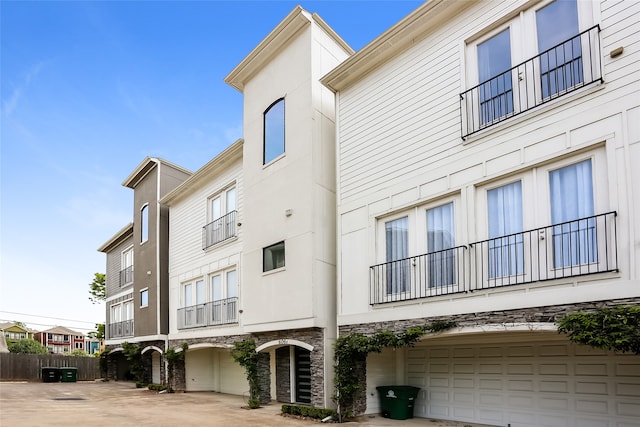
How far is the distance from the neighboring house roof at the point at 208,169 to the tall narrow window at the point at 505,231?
9393mm

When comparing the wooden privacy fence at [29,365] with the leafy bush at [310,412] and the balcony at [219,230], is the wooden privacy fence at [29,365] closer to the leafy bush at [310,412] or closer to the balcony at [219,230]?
the balcony at [219,230]

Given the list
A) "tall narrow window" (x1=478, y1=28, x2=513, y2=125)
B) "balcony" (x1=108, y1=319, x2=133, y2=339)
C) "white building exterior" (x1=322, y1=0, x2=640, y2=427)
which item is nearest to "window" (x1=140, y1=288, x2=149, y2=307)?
"balcony" (x1=108, y1=319, x2=133, y2=339)

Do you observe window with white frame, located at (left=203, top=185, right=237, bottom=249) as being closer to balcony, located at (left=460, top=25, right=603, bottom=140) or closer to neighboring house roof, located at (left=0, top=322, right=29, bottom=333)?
balcony, located at (left=460, top=25, right=603, bottom=140)

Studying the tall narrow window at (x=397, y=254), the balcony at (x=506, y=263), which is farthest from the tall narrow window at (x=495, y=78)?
the tall narrow window at (x=397, y=254)

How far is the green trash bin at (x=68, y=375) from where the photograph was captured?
2680cm

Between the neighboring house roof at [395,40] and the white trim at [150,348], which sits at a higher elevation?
the neighboring house roof at [395,40]

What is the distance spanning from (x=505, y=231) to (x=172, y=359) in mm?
14362

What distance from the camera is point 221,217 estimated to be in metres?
17.9

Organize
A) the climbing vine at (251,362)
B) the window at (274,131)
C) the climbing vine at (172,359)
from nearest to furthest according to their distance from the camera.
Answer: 1. the climbing vine at (251,362)
2. the window at (274,131)
3. the climbing vine at (172,359)

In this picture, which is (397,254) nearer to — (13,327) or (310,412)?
(310,412)

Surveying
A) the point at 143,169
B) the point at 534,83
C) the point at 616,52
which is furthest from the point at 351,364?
the point at 143,169

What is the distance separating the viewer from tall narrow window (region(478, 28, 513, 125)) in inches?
362

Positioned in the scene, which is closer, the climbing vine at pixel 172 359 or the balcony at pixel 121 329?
the climbing vine at pixel 172 359

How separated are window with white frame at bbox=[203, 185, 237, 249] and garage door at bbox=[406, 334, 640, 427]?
26.3 ft
